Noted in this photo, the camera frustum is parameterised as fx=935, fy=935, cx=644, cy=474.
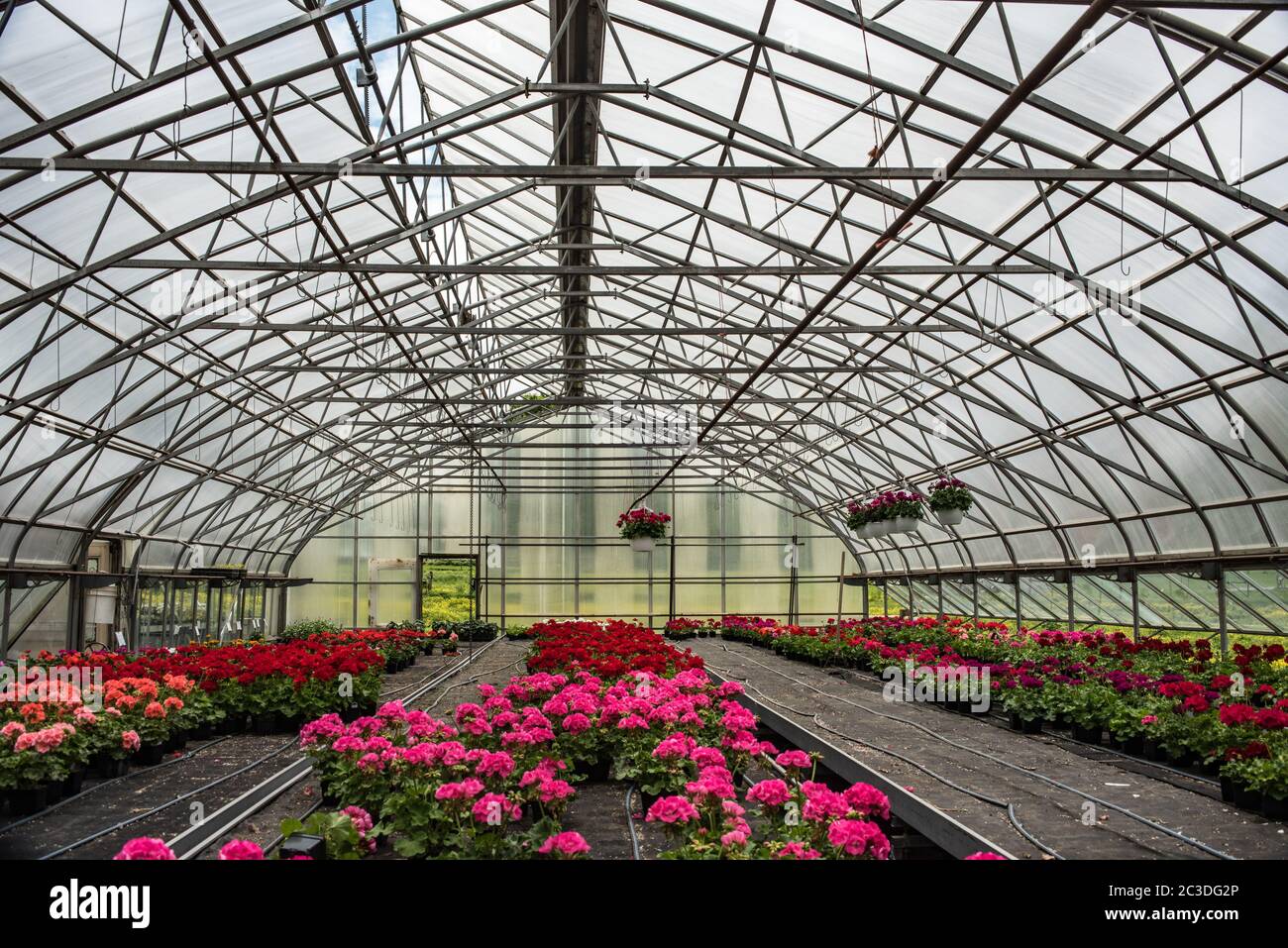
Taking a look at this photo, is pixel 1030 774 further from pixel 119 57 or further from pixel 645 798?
pixel 119 57

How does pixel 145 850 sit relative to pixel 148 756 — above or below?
above

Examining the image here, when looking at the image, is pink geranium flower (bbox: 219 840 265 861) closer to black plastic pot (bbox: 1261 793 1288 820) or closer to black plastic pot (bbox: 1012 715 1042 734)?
black plastic pot (bbox: 1261 793 1288 820)

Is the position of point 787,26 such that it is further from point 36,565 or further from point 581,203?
point 36,565

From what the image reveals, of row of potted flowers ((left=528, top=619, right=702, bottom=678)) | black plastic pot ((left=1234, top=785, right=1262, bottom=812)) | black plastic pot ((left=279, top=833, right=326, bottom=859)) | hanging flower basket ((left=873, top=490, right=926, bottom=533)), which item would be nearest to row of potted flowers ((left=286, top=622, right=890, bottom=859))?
black plastic pot ((left=279, top=833, right=326, bottom=859))

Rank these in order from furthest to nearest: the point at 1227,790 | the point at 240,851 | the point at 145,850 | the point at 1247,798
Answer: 1. the point at 1227,790
2. the point at 1247,798
3. the point at 240,851
4. the point at 145,850

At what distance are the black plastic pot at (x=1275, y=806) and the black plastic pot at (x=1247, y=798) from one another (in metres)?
0.08

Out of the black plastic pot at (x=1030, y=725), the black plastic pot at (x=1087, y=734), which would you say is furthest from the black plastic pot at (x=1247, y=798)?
the black plastic pot at (x=1030, y=725)

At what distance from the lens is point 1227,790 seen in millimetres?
6363

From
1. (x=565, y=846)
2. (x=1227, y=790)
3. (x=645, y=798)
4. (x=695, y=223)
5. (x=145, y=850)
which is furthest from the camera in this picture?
(x=695, y=223)

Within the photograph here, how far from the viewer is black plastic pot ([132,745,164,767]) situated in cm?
757

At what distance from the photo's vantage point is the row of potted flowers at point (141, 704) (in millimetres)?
6070

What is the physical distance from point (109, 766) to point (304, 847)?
418 centimetres

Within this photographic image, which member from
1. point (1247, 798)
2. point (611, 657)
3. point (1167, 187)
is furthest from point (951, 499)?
point (1247, 798)

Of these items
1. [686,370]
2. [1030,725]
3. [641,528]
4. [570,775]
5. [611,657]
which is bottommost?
[1030,725]
